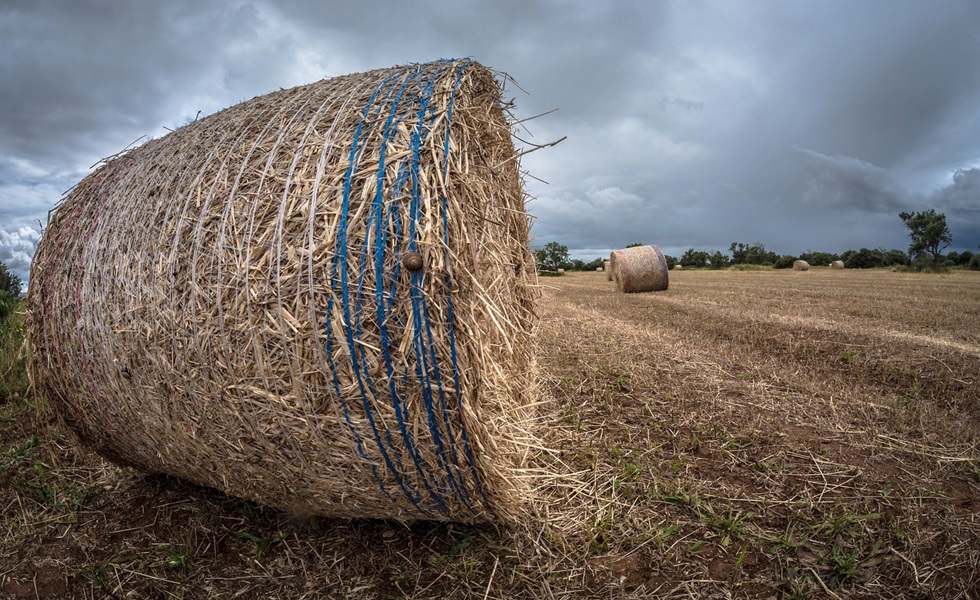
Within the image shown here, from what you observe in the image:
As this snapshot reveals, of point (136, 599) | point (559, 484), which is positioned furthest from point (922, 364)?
point (136, 599)

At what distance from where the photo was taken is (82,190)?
3.73 metres

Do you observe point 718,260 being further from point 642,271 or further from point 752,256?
point 642,271

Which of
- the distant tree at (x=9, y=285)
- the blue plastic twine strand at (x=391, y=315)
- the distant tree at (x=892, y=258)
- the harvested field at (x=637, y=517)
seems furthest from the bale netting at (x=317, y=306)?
the distant tree at (x=892, y=258)

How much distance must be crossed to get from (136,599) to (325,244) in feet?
7.24

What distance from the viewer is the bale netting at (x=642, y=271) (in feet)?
49.8

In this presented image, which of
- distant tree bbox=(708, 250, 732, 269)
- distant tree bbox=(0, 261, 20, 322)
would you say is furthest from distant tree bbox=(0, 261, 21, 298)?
distant tree bbox=(708, 250, 732, 269)

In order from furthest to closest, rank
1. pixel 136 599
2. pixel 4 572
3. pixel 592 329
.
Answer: pixel 592 329, pixel 4 572, pixel 136 599

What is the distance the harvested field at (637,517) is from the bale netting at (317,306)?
340mm

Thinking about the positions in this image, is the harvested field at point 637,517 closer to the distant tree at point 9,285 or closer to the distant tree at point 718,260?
the distant tree at point 9,285

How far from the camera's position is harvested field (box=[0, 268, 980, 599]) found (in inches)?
105

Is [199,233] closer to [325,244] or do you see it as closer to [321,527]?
[325,244]

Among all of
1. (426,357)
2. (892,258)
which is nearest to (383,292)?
(426,357)

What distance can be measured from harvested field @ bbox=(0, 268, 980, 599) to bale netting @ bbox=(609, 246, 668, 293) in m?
9.77

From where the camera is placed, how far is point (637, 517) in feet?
9.99
